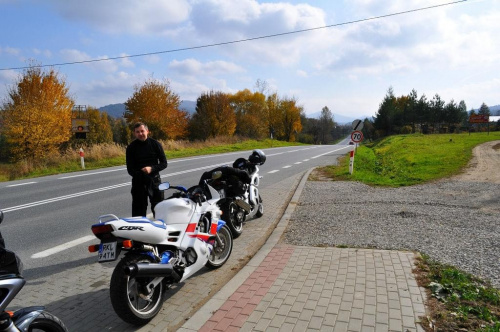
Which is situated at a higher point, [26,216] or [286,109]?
[286,109]

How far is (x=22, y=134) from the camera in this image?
22.8 m

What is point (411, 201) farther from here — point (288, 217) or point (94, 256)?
point (94, 256)

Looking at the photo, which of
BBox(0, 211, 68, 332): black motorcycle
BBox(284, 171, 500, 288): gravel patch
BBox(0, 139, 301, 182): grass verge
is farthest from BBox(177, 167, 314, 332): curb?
BBox(0, 139, 301, 182): grass verge

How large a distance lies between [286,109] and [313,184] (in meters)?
58.1

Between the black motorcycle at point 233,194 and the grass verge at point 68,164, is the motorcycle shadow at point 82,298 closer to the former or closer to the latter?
the black motorcycle at point 233,194

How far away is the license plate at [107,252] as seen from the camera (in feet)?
10.1

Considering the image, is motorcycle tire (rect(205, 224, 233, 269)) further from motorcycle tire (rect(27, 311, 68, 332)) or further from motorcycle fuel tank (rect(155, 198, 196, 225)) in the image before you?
motorcycle tire (rect(27, 311, 68, 332))

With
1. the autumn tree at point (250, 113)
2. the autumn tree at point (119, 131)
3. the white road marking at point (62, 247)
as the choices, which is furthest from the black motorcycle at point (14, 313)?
the autumn tree at point (119, 131)

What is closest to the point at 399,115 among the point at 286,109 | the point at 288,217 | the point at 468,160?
the point at 286,109

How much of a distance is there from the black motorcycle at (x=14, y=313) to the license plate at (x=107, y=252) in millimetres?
749

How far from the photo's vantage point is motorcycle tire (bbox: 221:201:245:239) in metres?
5.66

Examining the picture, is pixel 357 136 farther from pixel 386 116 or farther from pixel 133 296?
pixel 386 116

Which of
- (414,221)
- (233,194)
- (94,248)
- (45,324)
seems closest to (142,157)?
(233,194)

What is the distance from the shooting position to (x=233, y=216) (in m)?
5.95
